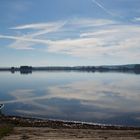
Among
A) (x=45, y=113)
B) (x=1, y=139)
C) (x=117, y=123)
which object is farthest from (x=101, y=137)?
(x=45, y=113)

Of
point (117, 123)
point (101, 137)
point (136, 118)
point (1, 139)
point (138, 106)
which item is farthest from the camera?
point (138, 106)

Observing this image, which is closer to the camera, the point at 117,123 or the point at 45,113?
the point at 117,123

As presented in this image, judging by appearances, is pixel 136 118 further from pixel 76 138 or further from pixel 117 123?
pixel 76 138

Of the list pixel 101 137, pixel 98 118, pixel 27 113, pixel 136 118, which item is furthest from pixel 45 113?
pixel 101 137

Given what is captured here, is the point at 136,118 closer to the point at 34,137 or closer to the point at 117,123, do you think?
the point at 117,123

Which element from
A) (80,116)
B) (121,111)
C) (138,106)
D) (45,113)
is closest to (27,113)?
(45,113)

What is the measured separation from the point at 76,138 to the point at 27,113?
26783 mm

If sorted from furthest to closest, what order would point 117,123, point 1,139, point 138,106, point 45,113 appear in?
point 138,106
point 45,113
point 117,123
point 1,139

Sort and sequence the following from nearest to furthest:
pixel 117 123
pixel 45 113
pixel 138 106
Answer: pixel 117 123 < pixel 45 113 < pixel 138 106

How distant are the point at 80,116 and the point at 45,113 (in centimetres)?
493

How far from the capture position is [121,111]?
47219 mm

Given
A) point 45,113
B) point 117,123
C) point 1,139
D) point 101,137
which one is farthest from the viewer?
point 45,113

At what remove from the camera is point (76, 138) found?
20484 mm

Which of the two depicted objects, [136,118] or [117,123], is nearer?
[117,123]
